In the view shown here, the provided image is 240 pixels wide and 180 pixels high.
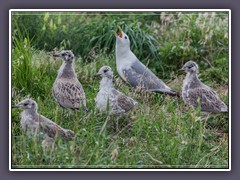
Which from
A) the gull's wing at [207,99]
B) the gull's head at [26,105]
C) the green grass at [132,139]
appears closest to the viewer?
the green grass at [132,139]

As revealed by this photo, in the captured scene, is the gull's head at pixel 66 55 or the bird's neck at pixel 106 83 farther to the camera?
the gull's head at pixel 66 55

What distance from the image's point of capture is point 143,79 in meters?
8.95

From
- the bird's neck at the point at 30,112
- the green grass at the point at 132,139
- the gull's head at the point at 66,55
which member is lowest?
the green grass at the point at 132,139

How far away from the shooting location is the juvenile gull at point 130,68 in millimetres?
8922

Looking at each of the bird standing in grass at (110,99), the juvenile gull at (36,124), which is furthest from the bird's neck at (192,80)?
the juvenile gull at (36,124)

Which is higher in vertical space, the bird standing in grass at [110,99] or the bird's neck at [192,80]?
the bird's neck at [192,80]

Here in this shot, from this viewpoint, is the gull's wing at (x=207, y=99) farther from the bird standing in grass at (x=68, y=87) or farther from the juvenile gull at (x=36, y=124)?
the juvenile gull at (x=36, y=124)

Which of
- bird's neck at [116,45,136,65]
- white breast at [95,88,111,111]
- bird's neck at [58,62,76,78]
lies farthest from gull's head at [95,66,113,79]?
bird's neck at [116,45,136,65]

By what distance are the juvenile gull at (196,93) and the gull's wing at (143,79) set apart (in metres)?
0.33

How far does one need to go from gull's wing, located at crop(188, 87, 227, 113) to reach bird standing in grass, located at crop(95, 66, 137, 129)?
0.63 meters

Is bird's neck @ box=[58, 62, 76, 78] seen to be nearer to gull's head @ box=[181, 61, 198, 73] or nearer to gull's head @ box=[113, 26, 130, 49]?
gull's head @ box=[113, 26, 130, 49]

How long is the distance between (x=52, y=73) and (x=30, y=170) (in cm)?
140
